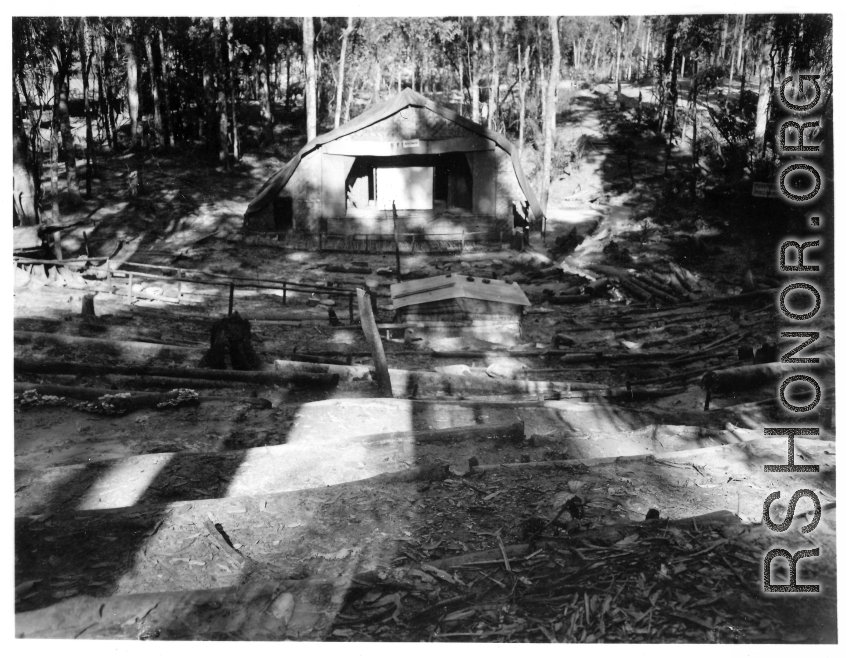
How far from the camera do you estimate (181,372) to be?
11.7 metres

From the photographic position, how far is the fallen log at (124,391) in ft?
32.7

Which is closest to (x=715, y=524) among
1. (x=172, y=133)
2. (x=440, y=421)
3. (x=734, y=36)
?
(x=440, y=421)

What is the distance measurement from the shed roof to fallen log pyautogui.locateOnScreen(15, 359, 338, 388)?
5.30 m

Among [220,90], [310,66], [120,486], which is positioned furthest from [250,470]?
[220,90]

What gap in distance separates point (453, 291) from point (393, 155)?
13.6m

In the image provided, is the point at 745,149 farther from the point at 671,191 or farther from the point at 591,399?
the point at 591,399

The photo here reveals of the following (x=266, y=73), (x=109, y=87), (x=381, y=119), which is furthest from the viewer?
(x=266, y=73)

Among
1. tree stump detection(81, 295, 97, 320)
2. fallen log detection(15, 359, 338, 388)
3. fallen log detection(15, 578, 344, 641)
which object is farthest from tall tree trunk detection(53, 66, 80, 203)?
fallen log detection(15, 578, 344, 641)

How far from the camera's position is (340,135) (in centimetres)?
2739

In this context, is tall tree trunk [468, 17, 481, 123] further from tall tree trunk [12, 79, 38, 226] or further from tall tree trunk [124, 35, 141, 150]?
tall tree trunk [12, 79, 38, 226]

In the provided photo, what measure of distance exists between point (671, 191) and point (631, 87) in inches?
1205

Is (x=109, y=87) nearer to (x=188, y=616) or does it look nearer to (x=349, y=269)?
(x=349, y=269)

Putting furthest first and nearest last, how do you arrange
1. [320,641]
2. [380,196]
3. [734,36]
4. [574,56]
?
[574,56]
[734,36]
[380,196]
[320,641]

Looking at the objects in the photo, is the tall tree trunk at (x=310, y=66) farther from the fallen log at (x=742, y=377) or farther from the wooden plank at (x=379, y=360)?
the fallen log at (x=742, y=377)
